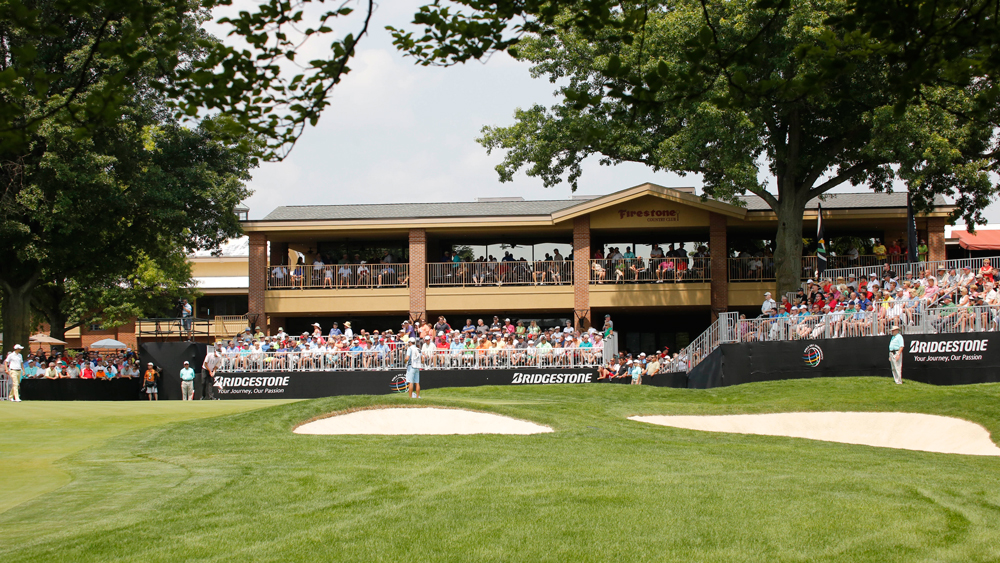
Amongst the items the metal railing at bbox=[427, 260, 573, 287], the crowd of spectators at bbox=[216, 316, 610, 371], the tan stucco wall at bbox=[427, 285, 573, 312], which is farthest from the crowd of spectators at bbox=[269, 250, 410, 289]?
the crowd of spectators at bbox=[216, 316, 610, 371]

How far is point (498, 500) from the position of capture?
8125mm

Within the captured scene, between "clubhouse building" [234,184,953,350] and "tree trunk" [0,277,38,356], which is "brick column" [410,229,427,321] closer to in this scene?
"clubhouse building" [234,184,953,350]

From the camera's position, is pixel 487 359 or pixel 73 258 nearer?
pixel 487 359

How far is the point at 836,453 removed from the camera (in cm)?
1230

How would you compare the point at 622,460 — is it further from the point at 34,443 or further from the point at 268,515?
the point at 34,443

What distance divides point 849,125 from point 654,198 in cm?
921

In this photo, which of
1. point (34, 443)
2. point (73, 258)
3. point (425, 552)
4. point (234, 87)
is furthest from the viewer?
point (73, 258)

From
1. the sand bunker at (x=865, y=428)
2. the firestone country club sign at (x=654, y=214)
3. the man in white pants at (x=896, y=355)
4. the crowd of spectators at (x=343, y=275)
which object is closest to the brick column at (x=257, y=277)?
the crowd of spectators at (x=343, y=275)

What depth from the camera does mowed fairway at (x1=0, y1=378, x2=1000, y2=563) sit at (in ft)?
21.3

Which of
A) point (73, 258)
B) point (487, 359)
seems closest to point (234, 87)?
point (487, 359)

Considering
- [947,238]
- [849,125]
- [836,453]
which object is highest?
[849,125]

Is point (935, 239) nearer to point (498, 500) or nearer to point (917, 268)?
point (917, 268)

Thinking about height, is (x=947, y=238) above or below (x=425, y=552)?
above

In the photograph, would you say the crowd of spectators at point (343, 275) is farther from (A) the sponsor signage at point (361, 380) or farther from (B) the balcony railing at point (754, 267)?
(B) the balcony railing at point (754, 267)
